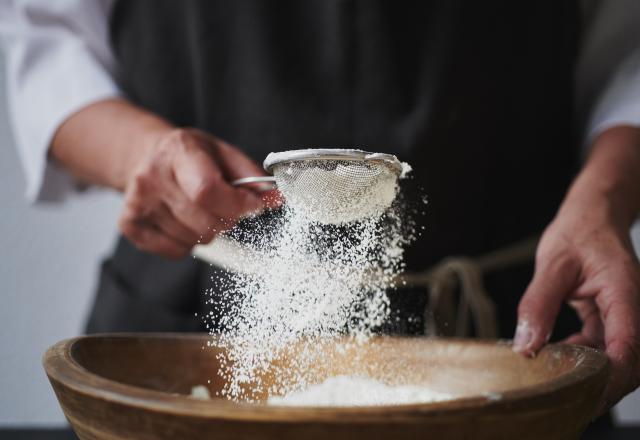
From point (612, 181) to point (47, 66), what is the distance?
22.3 inches

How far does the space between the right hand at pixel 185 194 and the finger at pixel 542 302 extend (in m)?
0.20

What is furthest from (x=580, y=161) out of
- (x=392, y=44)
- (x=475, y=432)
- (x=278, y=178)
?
(x=475, y=432)

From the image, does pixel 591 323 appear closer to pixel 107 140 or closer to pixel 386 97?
pixel 386 97

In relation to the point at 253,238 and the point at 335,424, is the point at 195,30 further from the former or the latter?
the point at 335,424

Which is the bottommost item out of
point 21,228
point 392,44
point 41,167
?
point 21,228

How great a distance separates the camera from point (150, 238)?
0.55m

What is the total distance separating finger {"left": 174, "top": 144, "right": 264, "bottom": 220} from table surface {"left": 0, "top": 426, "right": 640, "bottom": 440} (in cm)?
30

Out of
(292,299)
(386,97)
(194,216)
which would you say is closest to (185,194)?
(194,216)

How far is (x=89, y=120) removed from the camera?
644 millimetres

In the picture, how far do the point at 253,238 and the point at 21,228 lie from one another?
0.90m

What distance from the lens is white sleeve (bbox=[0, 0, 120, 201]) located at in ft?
2.22

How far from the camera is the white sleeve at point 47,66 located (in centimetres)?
68

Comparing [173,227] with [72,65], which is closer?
[173,227]

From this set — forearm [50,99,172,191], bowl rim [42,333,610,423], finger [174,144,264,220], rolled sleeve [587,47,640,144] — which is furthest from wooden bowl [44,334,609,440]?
rolled sleeve [587,47,640,144]
